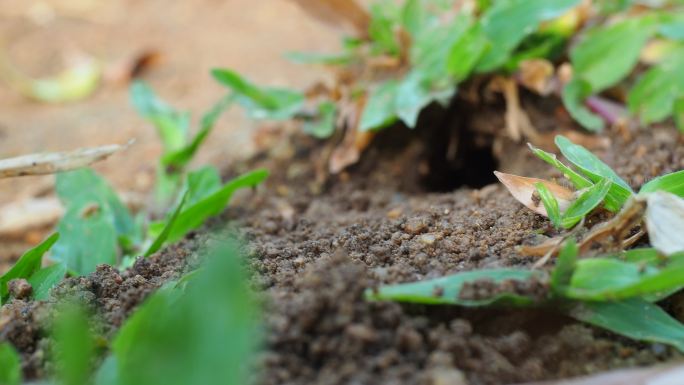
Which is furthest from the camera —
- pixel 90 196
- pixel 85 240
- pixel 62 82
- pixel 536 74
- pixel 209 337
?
pixel 62 82

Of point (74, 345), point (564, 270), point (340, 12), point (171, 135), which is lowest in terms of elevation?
point (564, 270)

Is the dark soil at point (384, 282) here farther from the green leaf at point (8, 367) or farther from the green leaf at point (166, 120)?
the green leaf at point (166, 120)

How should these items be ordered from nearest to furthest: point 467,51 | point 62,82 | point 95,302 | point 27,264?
point 95,302 < point 27,264 < point 467,51 < point 62,82

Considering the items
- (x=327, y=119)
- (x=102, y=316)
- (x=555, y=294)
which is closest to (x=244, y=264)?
(x=102, y=316)

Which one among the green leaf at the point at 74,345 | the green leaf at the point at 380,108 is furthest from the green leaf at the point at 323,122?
the green leaf at the point at 74,345

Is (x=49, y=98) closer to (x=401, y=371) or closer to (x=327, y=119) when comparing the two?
(x=327, y=119)

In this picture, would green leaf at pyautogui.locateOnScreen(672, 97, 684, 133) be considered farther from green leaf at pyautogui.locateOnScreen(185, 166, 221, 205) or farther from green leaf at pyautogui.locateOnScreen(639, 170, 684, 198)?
green leaf at pyautogui.locateOnScreen(185, 166, 221, 205)

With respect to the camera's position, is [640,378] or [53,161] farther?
[53,161]

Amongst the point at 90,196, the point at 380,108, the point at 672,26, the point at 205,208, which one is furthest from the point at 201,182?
the point at 672,26

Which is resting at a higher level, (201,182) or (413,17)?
(413,17)

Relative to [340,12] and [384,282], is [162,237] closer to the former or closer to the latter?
[384,282]
